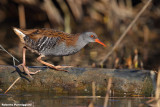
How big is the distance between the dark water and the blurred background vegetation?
4.17 m

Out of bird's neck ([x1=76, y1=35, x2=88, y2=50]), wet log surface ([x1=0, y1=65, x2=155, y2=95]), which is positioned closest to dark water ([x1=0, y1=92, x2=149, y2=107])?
wet log surface ([x1=0, y1=65, x2=155, y2=95])

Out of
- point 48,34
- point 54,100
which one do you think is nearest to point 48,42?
point 48,34

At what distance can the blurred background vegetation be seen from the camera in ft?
35.3

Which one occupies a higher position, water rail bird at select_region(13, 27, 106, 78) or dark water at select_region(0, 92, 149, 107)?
water rail bird at select_region(13, 27, 106, 78)

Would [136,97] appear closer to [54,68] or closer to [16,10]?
[54,68]

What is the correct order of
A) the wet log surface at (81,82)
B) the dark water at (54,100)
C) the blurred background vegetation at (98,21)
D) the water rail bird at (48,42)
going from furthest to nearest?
the blurred background vegetation at (98,21) → the water rail bird at (48,42) → the wet log surface at (81,82) → the dark water at (54,100)

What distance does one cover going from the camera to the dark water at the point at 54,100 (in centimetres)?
472

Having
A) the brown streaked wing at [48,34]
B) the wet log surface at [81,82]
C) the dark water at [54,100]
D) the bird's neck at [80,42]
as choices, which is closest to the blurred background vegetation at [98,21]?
the bird's neck at [80,42]

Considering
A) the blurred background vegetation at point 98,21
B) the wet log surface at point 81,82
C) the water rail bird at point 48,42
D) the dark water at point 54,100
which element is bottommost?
the dark water at point 54,100

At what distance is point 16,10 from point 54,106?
41.5 feet

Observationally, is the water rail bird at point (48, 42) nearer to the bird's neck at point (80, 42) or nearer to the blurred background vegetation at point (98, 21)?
the bird's neck at point (80, 42)

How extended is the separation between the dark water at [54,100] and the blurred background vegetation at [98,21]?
4172 millimetres

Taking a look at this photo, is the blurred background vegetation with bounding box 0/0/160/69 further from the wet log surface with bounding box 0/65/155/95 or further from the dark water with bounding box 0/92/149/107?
the dark water with bounding box 0/92/149/107

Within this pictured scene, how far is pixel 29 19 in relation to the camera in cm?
1599
